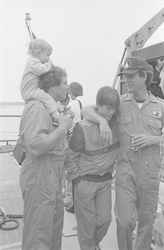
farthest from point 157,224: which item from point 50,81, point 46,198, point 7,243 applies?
point 7,243

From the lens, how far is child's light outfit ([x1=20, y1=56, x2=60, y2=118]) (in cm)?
237

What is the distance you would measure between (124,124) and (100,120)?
9.6 inches

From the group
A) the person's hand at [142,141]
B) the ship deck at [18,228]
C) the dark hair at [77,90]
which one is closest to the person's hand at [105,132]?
the person's hand at [142,141]

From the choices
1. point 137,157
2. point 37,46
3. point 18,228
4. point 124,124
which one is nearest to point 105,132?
point 124,124

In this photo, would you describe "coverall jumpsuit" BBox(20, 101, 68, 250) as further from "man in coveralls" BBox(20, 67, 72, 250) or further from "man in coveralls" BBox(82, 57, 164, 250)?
"man in coveralls" BBox(82, 57, 164, 250)

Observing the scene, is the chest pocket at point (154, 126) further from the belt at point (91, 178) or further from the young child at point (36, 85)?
the young child at point (36, 85)

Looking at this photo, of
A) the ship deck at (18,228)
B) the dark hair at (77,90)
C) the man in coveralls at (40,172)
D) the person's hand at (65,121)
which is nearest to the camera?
the man in coveralls at (40,172)

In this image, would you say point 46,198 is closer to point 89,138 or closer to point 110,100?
point 89,138

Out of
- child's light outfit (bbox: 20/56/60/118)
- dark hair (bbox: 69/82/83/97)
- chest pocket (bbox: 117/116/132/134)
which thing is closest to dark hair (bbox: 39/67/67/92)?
child's light outfit (bbox: 20/56/60/118)

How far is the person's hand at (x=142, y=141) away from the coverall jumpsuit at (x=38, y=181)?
688mm

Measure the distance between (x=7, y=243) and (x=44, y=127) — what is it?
170 cm

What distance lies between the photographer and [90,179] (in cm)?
266

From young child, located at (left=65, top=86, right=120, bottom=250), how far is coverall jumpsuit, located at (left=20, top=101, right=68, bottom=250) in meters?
0.35

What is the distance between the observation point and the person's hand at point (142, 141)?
8.18 ft
